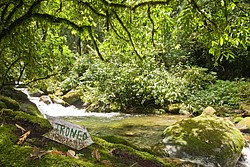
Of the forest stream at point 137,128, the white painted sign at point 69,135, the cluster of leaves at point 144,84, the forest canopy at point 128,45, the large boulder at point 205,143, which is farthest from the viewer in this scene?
the cluster of leaves at point 144,84

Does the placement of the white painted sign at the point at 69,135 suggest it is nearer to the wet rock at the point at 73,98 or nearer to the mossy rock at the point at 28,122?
the mossy rock at the point at 28,122

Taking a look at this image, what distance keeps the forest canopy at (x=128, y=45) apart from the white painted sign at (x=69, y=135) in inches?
44.9

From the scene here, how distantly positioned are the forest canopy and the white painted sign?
44.9 inches

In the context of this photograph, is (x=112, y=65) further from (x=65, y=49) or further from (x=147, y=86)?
(x=65, y=49)

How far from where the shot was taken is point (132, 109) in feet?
39.0

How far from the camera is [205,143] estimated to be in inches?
204

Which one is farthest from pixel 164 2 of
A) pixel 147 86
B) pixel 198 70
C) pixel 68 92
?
pixel 68 92

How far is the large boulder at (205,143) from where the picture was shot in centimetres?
499

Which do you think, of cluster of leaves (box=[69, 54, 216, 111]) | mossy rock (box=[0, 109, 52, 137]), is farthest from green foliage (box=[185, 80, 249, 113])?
mossy rock (box=[0, 109, 52, 137])

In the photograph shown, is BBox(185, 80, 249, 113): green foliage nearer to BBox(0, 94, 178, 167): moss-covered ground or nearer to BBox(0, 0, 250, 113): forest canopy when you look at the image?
BBox(0, 0, 250, 113): forest canopy

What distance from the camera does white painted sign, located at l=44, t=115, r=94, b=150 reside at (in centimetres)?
229

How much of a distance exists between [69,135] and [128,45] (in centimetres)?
235

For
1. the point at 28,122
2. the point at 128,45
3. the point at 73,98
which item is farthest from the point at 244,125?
the point at 73,98

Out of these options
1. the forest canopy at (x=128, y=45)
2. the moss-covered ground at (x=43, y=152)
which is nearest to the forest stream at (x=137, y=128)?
the forest canopy at (x=128, y=45)
